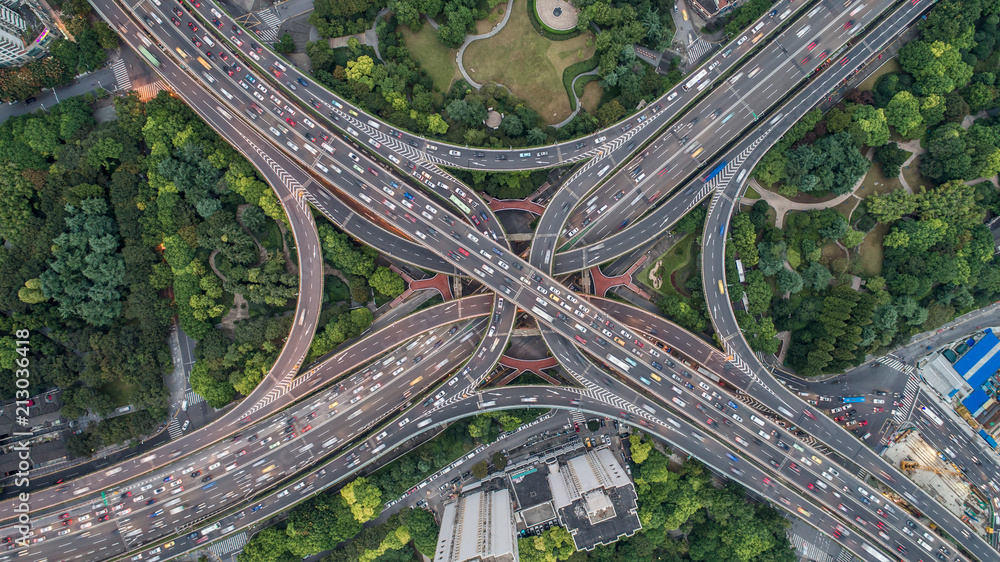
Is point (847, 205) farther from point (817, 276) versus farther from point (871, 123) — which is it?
point (817, 276)

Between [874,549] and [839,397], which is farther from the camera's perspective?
[839,397]

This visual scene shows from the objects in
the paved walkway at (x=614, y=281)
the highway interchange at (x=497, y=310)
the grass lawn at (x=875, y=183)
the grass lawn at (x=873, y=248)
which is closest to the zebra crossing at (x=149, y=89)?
the highway interchange at (x=497, y=310)

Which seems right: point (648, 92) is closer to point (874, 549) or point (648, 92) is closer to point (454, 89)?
point (454, 89)

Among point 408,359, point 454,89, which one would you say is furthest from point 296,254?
point 454,89

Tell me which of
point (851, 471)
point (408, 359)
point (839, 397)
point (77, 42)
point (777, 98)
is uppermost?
point (77, 42)

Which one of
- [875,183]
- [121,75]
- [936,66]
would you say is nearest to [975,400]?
[875,183]

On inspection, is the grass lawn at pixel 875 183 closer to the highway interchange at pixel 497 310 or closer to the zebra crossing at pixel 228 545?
the highway interchange at pixel 497 310
